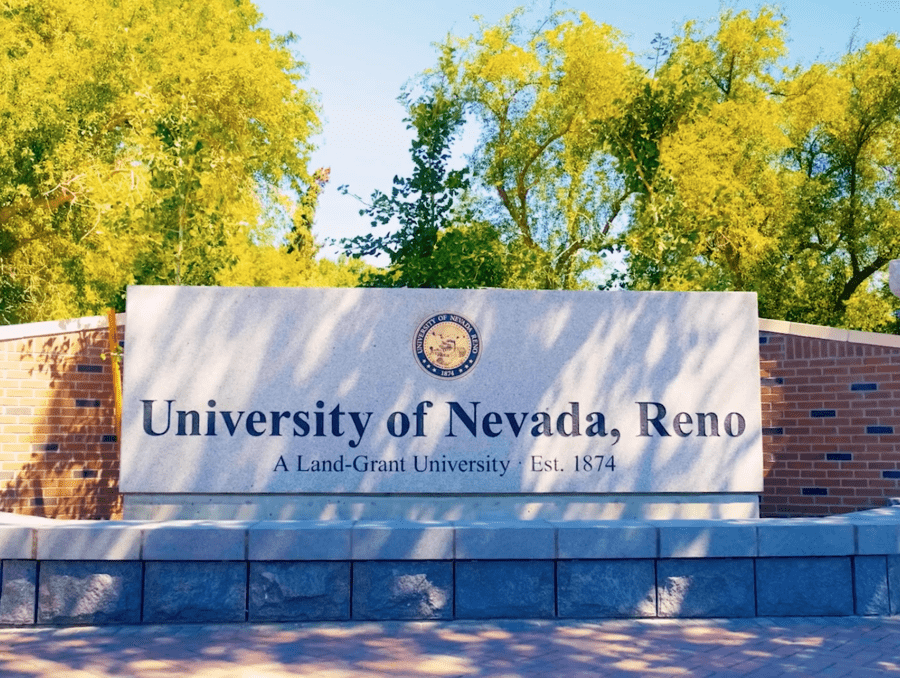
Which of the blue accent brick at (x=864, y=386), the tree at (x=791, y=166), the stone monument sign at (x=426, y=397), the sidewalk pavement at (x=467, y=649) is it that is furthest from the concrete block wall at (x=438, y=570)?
the tree at (x=791, y=166)

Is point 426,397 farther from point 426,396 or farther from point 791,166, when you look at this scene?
point 791,166

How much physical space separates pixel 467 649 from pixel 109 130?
15497 millimetres

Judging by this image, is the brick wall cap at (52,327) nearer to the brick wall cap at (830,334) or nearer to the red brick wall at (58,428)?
the red brick wall at (58,428)

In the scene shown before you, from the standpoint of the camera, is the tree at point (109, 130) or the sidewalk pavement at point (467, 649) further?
the tree at point (109, 130)

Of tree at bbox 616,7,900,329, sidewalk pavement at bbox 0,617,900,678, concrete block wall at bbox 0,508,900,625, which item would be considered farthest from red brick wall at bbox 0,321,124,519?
tree at bbox 616,7,900,329

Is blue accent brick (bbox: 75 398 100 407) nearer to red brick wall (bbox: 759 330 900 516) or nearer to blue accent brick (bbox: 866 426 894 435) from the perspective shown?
red brick wall (bbox: 759 330 900 516)

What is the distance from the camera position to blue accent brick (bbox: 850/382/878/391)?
963 cm

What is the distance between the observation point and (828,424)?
9766 millimetres

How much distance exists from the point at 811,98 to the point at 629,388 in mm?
17662

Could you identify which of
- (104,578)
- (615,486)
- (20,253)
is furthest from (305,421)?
(20,253)

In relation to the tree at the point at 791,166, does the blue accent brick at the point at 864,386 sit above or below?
below

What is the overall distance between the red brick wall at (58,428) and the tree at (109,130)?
3951 mm

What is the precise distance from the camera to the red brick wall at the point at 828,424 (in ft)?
31.5

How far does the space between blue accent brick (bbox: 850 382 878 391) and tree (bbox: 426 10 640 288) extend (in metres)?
12.8
